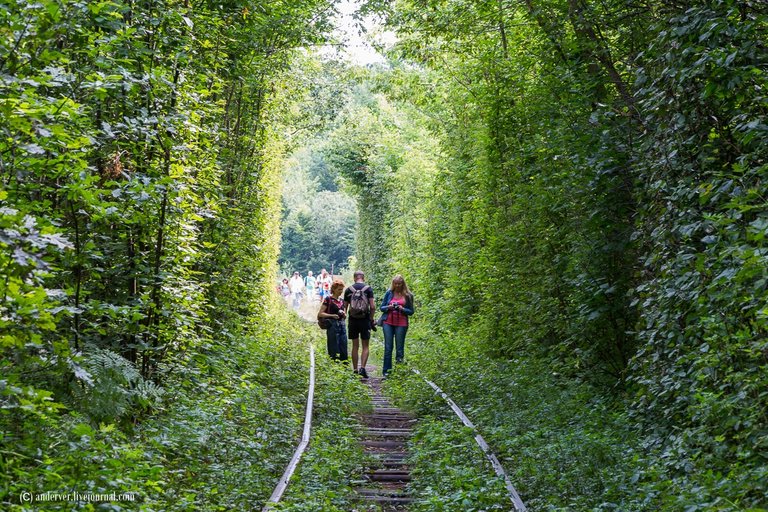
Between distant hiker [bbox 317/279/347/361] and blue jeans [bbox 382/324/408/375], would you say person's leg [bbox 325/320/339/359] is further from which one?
blue jeans [bbox 382/324/408/375]

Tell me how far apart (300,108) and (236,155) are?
14627 mm

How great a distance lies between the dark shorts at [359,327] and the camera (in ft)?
48.4

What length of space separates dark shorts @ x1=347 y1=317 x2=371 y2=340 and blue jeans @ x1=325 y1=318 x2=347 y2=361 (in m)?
0.49

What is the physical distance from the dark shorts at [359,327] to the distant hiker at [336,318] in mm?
270

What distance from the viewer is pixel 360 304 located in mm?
14547

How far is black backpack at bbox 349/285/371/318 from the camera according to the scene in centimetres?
1454

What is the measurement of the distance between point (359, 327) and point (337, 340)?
3.56 ft

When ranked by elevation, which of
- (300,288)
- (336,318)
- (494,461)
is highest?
(300,288)

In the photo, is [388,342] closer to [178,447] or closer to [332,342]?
[332,342]

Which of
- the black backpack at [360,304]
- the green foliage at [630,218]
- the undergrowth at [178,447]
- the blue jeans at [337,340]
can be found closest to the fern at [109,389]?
the undergrowth at [178,447]

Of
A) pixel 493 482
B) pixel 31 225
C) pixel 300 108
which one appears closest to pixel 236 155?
pixel 493 482

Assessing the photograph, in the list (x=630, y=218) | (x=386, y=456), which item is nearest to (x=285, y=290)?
(x=386, y=456)

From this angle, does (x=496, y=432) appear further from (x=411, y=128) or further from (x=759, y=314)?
(x=411, y=128)

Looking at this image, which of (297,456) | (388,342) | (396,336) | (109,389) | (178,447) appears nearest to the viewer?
(109,389)
